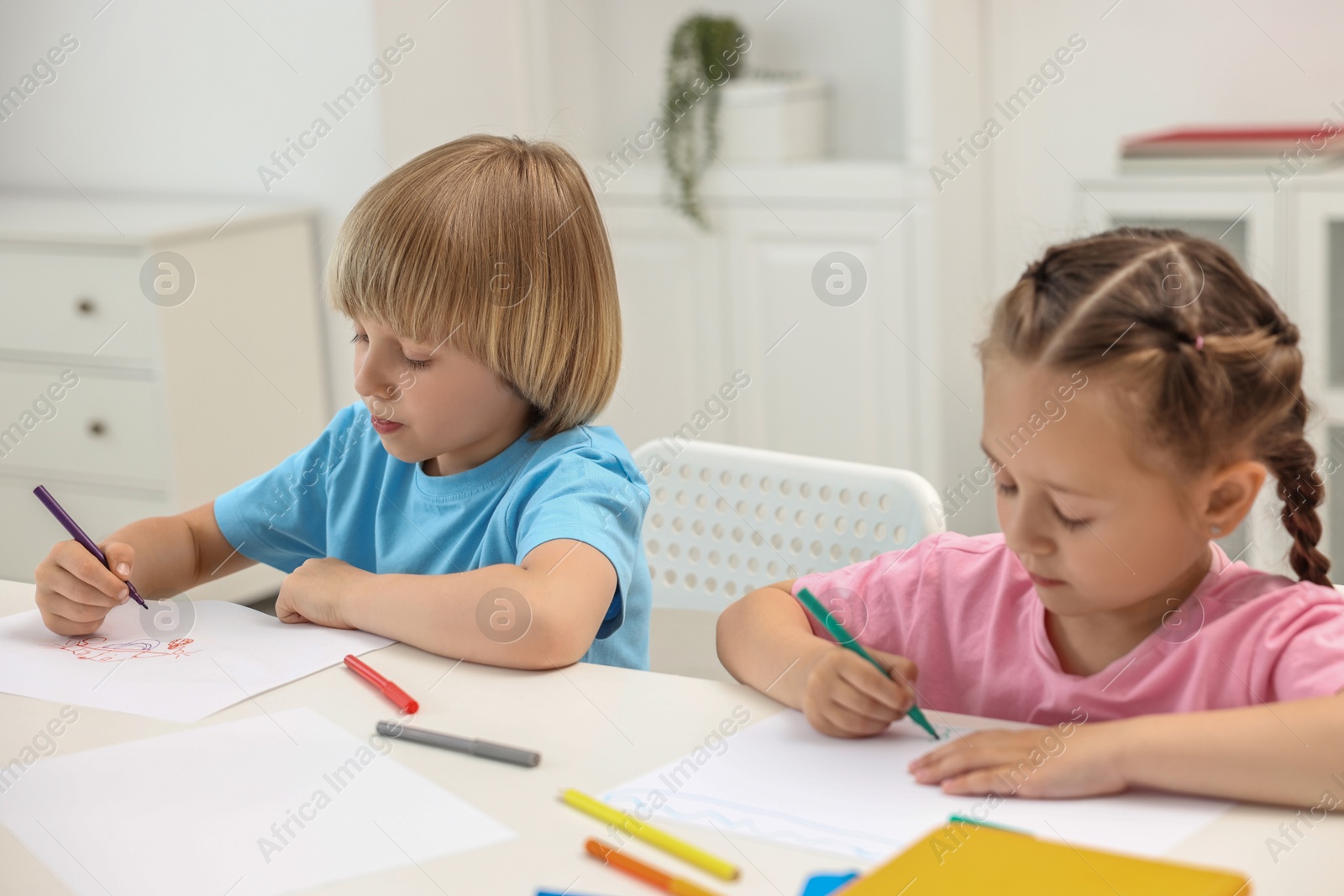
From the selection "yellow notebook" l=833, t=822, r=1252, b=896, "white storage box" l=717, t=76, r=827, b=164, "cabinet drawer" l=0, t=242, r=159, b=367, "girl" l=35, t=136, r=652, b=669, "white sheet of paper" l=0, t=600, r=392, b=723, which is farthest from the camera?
"white storage box" l=717, t=76, r=827, b=164

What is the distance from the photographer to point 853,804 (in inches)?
29.0

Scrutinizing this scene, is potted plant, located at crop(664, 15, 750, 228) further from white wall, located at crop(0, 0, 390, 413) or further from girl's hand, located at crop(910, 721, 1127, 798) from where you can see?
girl's hand, located at crop(910, 721, 1127, 798)

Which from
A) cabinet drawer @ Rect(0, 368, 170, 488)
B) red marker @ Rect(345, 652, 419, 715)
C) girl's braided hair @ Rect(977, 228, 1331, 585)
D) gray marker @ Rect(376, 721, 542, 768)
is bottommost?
cabinet drawer @ Rect(0, 368, 170, 488)

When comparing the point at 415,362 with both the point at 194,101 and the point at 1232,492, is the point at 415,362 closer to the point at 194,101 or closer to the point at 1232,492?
the point at 1232,492

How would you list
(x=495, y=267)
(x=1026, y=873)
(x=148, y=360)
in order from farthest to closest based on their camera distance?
(x=148, y=360), (x=495, y=267), (x=1026, y=873)

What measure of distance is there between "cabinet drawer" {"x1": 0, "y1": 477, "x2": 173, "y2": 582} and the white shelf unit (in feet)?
6.18

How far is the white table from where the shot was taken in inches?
26.0

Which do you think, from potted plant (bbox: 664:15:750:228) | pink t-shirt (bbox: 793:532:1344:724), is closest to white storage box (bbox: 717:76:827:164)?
potted plant (bbox: 664:15:750:228)

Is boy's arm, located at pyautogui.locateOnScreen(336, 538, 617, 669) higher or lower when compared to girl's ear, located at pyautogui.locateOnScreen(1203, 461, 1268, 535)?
lower

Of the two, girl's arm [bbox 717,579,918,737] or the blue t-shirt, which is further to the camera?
the blue t-shirt

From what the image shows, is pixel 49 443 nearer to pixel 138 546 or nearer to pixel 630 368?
pixel 630 368

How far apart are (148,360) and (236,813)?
1.96m

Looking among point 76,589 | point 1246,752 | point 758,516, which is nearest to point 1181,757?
point 1246,752

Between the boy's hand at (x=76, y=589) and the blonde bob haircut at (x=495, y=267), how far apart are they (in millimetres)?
287
